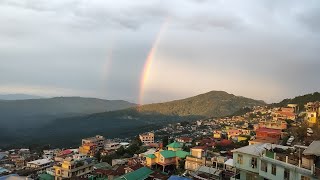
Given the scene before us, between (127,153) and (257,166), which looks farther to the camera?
(127,153)

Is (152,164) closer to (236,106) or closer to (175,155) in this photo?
(175,155)

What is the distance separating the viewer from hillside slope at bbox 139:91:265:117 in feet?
437

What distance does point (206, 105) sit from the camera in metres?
145

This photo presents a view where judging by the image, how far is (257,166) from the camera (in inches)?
550

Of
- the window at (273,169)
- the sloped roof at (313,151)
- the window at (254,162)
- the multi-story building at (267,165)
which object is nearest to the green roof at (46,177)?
the multi-story building at (267,165)

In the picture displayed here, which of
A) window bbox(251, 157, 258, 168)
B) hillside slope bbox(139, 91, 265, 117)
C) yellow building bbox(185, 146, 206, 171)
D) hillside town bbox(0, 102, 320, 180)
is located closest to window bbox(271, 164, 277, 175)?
hillside town bbox(0, 102, 320, 180)

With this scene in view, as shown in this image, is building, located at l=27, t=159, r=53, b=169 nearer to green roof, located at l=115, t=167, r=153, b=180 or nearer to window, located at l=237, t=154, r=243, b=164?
green roof, located at l=115, t=167, r=153, b=180

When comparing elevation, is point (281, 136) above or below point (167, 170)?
above

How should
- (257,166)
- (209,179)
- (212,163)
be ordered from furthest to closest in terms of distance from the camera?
(212,163) < (209,179) < (257,166)

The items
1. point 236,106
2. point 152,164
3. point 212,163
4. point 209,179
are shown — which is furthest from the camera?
point 236,106

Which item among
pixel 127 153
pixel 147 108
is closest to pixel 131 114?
pixel 147 108

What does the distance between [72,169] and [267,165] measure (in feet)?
77.2

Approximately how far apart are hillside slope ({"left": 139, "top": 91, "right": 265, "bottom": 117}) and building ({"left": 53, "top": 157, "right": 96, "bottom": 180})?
319 ft

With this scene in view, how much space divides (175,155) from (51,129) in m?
104
